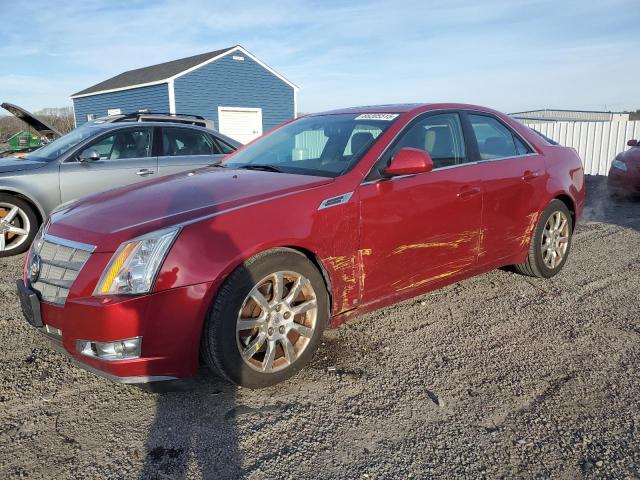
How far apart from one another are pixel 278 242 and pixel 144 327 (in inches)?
32.9

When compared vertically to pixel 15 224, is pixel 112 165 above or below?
above

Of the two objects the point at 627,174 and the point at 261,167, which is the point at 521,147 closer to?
the point at 261,167

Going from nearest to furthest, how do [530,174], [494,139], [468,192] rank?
[468,192] < [494,139] < [530,174]

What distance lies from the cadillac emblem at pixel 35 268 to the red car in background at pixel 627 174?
32.2 ft

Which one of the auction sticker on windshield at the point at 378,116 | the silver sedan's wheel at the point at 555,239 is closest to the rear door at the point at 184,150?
the auction sticker on windshield at the point at 378,116

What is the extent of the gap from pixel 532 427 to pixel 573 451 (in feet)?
0.77

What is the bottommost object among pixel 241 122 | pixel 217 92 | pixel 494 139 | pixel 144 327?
pixel 144 327

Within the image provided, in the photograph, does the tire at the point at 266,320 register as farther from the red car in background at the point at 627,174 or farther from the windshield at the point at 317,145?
the red car in background at the point at 627,174

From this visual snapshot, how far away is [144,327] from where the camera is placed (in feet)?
8.59

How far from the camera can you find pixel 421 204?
3.66 metres

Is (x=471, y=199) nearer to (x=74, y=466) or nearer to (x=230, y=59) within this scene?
(x=74, y=466)

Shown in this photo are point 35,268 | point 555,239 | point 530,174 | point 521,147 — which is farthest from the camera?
point 555,239

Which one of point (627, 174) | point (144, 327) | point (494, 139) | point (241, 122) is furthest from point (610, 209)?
point (241, 122)

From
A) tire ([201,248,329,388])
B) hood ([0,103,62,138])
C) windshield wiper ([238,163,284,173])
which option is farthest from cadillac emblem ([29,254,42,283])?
hood ([0,103,62,138])
